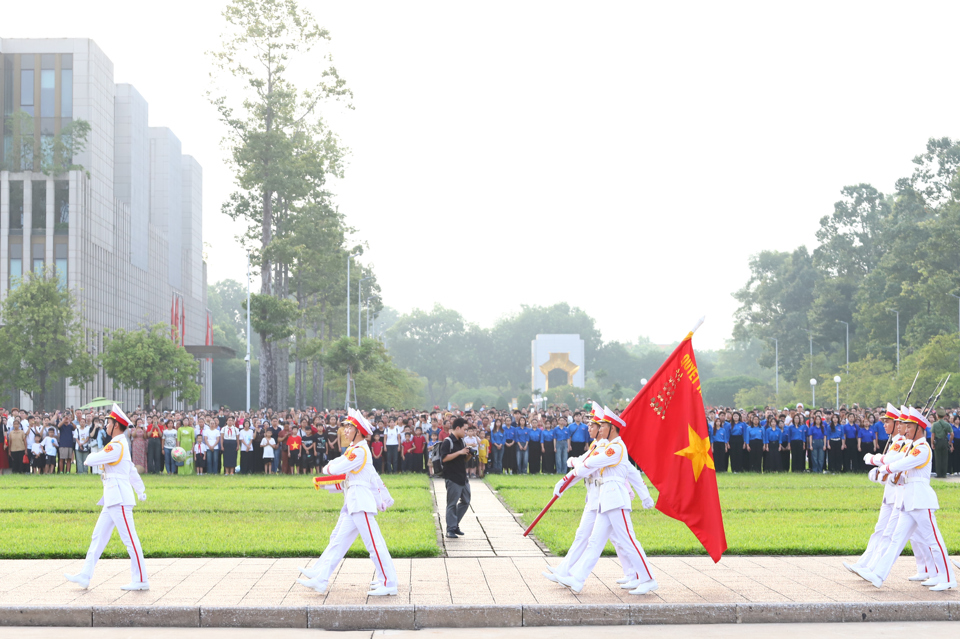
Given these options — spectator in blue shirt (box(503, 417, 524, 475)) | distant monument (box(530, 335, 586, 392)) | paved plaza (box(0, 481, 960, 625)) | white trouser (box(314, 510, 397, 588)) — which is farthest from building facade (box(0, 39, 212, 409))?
distant monument (box(530, 335, 586, 392))

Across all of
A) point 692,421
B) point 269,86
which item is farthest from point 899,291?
point 692,421

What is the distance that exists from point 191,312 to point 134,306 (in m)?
22.0

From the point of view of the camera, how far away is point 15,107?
6316 cm

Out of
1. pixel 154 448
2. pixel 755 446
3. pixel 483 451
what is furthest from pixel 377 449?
pixel 755 446

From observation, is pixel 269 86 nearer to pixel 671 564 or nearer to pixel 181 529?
pixel 181 529

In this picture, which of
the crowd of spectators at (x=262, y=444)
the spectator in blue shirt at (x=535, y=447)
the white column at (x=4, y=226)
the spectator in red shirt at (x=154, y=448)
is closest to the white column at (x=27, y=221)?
the white column at (x=4, y=226)

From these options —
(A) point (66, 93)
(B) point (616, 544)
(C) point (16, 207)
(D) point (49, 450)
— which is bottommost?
(D) point (49, 450)

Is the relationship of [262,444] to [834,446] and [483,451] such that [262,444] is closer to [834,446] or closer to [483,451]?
[483,451]

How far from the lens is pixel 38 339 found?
4619cm

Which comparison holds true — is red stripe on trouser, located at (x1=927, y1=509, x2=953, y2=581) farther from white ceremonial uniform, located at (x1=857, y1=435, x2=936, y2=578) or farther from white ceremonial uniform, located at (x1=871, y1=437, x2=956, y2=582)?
white ceremonial uniform, located at (x1=857, y1=435, x2=936, y2=578)

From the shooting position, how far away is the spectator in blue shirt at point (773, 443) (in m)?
29.6

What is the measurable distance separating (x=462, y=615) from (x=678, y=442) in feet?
10.3

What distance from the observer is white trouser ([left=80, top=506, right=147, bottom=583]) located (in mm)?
10117

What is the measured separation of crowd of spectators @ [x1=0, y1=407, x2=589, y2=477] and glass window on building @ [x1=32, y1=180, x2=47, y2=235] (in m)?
35.1
